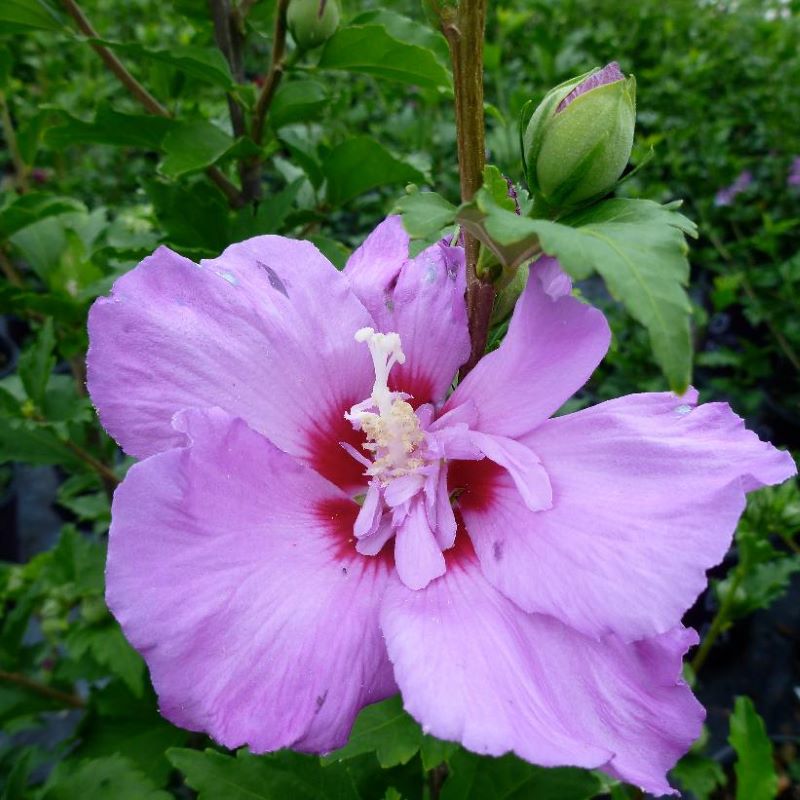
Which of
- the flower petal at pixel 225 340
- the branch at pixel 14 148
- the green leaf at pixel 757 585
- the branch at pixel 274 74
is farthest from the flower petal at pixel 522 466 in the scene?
the branch at pixel 14 148

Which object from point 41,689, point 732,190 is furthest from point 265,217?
point 732,190

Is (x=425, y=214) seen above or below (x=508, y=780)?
above

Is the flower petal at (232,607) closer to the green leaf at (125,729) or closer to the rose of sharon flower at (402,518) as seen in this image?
the rose of sharon flower at (402,518)

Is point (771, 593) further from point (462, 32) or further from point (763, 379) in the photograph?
point (763, 379)

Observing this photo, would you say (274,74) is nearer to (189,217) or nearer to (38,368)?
(189,217)

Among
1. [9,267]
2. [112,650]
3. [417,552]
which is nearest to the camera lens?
[417,552]

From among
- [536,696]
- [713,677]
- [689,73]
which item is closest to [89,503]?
[536,696]

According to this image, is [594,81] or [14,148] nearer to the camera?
[594,81]
